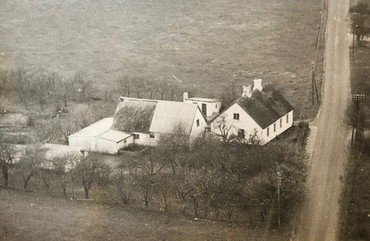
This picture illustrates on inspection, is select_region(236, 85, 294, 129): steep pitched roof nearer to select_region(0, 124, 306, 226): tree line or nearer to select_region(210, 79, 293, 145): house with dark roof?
select_region(210, 79, 293, 145): house with dark roof

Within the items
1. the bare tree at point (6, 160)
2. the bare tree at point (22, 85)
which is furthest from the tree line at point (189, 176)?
the bare tree at point (22, 85)

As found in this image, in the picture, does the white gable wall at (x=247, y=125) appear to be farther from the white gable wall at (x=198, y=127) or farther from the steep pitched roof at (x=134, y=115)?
the steep pitched roof at (x=134, y=115)

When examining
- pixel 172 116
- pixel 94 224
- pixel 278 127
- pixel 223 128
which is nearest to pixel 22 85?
pixel 172 116

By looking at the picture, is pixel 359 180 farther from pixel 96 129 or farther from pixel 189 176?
pixel 96 129

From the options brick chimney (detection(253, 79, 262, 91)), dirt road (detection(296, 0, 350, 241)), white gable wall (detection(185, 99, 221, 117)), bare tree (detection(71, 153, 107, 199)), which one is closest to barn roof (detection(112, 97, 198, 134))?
white gable wall (detection(185, 99, 221, 117))

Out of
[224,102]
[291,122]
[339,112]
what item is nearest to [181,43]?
[224,102]

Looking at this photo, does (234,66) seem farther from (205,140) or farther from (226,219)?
(226,219)

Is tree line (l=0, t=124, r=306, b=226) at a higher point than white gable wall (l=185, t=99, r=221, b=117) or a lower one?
lower
